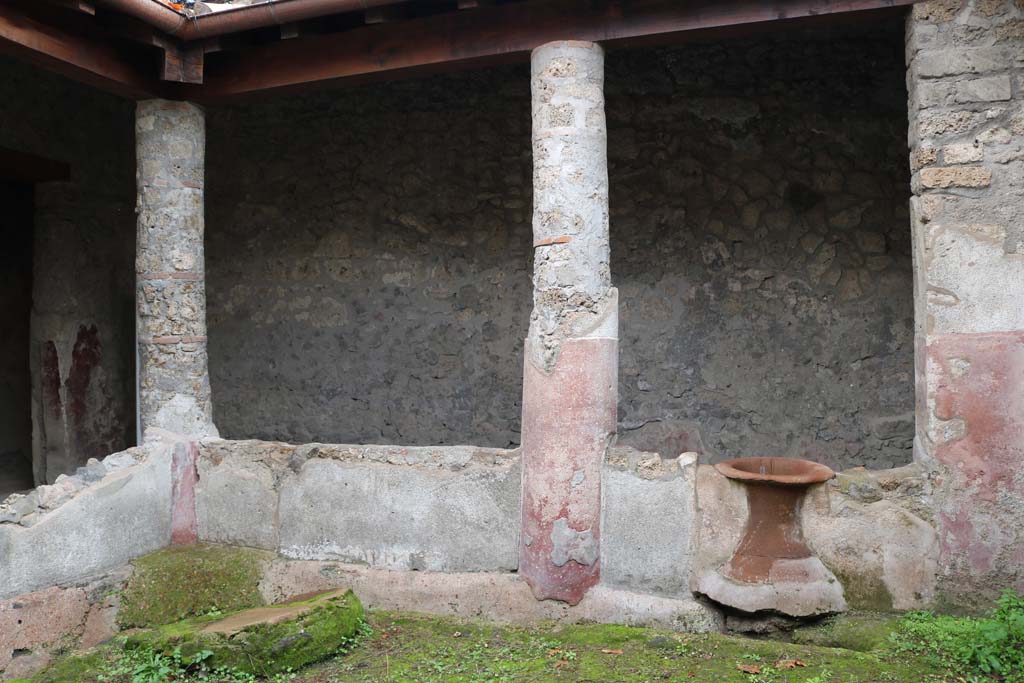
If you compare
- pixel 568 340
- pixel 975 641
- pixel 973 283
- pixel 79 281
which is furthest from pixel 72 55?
pixel 975 641

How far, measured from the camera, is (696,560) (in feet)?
13.1

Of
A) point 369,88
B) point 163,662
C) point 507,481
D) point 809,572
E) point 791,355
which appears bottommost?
point 163,662

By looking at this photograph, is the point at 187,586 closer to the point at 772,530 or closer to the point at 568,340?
the point at 568,340

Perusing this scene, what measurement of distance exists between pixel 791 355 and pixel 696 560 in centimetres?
234

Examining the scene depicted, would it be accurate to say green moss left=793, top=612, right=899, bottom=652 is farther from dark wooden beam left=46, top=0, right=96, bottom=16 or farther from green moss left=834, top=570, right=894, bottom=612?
dark wooden beam left=46, top=0, right=96, bottom=16

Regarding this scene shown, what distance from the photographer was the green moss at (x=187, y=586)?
445 centimetres

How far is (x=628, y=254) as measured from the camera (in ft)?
20.5

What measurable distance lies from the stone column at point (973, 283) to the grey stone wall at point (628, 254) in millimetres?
2070

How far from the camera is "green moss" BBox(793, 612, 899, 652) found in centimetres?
366

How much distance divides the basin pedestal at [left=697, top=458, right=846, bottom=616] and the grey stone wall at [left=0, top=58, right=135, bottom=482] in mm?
4916

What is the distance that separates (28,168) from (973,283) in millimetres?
5968

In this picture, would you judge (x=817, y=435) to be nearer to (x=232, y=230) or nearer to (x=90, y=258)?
(x=232, y=230)

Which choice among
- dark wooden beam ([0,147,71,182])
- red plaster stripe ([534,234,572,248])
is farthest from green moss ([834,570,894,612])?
dark wooden beam ([0,147,71,182])

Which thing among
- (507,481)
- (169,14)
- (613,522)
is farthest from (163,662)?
(169,14)
